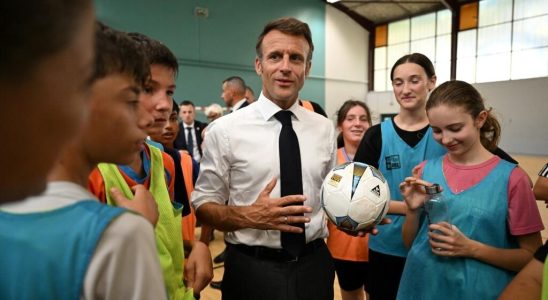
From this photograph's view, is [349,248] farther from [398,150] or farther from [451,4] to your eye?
[451,4]

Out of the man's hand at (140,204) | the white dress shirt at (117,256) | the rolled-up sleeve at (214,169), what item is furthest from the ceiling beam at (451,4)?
the white dress shirt at (117,256)

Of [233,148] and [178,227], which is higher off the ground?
[233,148]

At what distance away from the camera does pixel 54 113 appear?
0.33 metres

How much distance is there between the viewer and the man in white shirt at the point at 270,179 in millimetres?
1559

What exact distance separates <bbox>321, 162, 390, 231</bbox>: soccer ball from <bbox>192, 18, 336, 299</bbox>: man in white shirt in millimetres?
108

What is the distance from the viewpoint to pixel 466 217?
5.04 ft

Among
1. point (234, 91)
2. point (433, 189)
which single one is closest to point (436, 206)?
point (433, 189)

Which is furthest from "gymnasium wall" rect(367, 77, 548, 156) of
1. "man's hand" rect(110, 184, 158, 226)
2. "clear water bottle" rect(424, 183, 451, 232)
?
"man's hand" rect(110, 184, 158, 226)

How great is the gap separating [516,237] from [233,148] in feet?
4.19

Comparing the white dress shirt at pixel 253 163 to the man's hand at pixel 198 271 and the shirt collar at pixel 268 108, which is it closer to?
the shirt collar at pixel 268 108

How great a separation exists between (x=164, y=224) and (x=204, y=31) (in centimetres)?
1085

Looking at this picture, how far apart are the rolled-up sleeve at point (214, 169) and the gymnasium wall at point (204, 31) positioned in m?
8.80

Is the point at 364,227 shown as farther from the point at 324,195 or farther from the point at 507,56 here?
the point at 507,56

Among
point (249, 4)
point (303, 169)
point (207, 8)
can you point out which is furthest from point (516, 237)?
point (249, 4)
